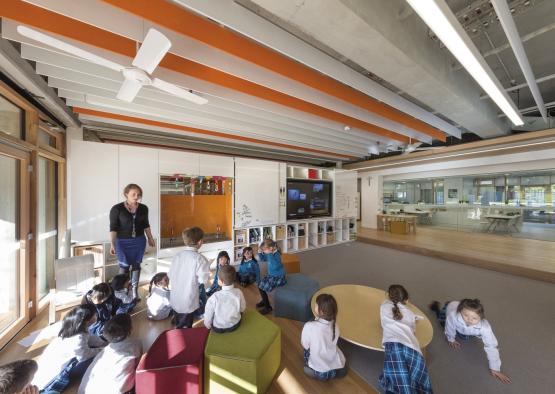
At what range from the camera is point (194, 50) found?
2062 mm

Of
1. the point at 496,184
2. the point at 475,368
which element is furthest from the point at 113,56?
the point at 496,184

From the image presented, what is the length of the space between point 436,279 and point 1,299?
6.57 metres

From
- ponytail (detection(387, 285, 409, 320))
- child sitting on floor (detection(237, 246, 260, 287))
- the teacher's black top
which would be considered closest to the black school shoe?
child sitting on floor (detection(237, 246, 260, 287))

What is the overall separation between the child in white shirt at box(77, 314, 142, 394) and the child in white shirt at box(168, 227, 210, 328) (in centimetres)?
59

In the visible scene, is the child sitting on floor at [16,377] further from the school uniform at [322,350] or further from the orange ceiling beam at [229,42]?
the orange ceiling beam at [229,42]

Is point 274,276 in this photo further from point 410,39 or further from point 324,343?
point 410,39

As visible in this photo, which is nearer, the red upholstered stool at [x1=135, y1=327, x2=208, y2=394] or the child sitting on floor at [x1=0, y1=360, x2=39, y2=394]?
the child sitting on floor at [x1=0, y1=360, x2=39, y2=394]

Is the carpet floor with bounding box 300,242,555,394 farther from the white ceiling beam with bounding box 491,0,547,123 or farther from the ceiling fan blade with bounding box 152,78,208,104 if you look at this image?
the ceiling fan blade with bounding box 152,78,208,104

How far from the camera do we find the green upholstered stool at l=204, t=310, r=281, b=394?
157 centimetres

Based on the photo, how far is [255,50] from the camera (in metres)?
2.13

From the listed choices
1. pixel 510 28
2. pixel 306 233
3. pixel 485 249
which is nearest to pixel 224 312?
pixel 510 28

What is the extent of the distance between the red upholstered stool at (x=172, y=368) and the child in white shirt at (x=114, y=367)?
14cm

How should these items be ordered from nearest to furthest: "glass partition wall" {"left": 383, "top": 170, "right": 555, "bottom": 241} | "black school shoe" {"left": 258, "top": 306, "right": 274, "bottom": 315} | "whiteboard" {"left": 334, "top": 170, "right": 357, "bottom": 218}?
"black school shoe" {"left": 258, "top": 306, "right": 274, "bottom": 315} < "glass partition wall" {"left": 383, "top": 170, "right": 555, "bottom": 241} < "whiteboard" {"left": 334, "top": 170, "right": 357, "bottom": 218}

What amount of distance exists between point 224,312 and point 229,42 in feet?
8.44
